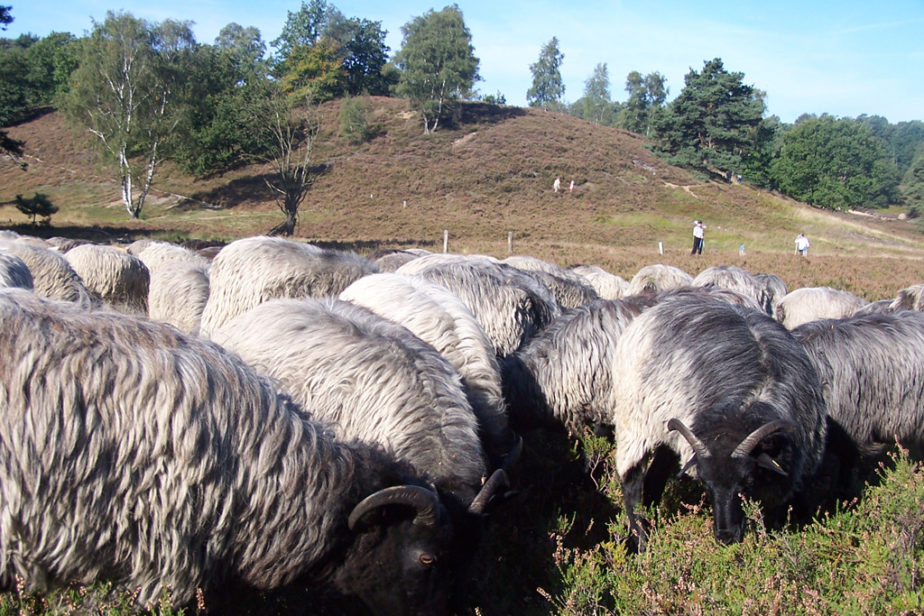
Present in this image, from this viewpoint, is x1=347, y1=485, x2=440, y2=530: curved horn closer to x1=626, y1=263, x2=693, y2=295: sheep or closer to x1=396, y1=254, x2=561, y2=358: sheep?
x1=396, y1=254, x2=561, y2=358: sheep

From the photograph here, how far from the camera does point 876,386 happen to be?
5.32 meters

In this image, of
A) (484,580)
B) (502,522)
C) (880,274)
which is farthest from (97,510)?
(880,274)

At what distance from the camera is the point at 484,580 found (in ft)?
13.6

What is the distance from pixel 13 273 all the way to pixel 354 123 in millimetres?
53946

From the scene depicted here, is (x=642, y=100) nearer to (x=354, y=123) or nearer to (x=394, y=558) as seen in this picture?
(x=354, y=123)

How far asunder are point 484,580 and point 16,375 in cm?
298

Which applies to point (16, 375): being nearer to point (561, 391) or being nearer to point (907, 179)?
point (561, 391)

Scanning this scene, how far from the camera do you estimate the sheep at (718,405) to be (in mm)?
4043

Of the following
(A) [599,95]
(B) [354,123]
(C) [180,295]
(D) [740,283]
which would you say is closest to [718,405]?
(D) [740,283]

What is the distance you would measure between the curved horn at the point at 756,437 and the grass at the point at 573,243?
0.40 meters

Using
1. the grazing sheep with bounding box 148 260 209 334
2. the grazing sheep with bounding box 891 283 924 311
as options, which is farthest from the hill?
the grazing sheep with bounding box 148 260 209 334

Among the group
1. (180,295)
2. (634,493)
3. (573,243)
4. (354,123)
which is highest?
(354,123)

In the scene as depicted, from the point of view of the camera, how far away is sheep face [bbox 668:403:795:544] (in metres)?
3.96

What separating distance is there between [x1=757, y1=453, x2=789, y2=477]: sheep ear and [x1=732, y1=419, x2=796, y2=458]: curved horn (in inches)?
Result: 3.1
